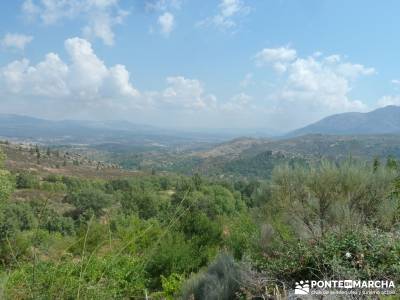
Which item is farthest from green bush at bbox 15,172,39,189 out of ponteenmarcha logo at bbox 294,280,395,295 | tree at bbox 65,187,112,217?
ponteenmarcha logo at bbox 294,280,395,295

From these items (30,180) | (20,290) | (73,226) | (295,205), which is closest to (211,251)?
(295,205)

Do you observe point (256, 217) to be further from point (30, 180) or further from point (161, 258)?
point (30, 180)

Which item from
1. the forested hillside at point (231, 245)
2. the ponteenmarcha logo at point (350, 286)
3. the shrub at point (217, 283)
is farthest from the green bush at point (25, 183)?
the ponteenmarcha logo at point (350, 286)

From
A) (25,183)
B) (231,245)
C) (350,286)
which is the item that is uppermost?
(350,286)

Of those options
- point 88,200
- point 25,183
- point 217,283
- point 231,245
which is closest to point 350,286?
point 217,283

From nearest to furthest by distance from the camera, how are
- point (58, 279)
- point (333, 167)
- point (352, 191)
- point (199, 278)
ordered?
1. point (58, 279)
2. point (199, 278)
3. point (352, 191)
4. point (333, 167)

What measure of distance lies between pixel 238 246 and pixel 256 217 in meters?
1.61

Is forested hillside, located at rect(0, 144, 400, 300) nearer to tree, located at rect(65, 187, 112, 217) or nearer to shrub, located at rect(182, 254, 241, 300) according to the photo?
shrub, located at rect(182, 254, 241, 300)

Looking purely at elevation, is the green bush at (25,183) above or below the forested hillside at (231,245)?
below

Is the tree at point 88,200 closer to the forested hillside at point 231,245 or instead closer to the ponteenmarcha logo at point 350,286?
the forested hillside at point 231,245

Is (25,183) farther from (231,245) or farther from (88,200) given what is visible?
(231,245)

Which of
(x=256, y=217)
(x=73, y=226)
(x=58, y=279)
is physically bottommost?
(x=73, y=226)

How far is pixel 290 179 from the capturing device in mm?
13758

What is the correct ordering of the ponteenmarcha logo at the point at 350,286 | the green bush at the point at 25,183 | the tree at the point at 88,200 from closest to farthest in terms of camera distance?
the ponteenmarcha logo at the point at 350,286 < the tree at the point at 88,200 < the green bush at the point at 25,183
